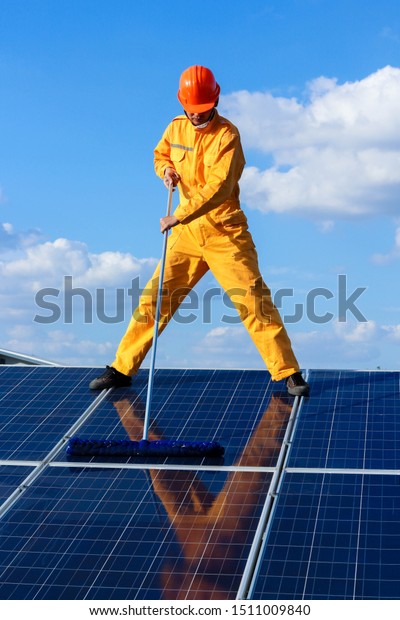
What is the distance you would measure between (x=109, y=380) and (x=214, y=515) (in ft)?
7.07

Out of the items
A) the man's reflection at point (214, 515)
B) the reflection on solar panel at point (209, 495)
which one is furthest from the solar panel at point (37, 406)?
the man's reflection at point (214, 515)

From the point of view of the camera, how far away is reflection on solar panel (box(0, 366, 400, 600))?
4.08 m

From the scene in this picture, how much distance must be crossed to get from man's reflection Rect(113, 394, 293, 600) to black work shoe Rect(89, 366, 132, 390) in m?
0.77

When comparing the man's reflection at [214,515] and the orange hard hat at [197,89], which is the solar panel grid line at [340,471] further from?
the orange hard hat at [197,89]

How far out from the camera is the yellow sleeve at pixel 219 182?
237 inches

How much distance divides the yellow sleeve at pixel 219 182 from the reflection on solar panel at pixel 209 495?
1250 mm

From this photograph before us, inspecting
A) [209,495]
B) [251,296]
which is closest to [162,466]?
[209,495]

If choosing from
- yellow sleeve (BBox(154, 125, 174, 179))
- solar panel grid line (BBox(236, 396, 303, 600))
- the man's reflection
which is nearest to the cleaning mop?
the man's reflection

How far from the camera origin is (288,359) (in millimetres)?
6402

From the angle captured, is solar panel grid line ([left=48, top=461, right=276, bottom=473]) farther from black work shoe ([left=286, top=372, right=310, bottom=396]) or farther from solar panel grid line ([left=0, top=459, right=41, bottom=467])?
black work shoe ([left=286, top=372, right=310, bottom=396])

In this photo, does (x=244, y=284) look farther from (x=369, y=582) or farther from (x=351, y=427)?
(x=369, y=582)
